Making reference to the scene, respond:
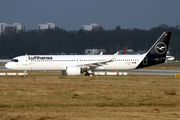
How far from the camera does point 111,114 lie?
16.3 m

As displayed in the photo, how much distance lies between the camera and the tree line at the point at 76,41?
5458 inches

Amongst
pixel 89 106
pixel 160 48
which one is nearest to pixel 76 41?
pixel 160 48

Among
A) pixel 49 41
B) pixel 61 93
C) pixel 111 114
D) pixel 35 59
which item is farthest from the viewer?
pixel 49 41

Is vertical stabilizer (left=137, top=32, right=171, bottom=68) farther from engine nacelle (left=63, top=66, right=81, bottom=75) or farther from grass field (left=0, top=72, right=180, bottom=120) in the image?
grass field (left=0, top=72, right=180, bottom=120)

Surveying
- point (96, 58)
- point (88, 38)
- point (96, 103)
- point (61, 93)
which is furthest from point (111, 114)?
point (88, 38)

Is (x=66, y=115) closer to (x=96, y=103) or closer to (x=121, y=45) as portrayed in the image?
(x=96, y=103)

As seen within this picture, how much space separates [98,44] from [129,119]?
139729 millimetres

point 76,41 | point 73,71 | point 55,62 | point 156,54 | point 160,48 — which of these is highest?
point 76,41

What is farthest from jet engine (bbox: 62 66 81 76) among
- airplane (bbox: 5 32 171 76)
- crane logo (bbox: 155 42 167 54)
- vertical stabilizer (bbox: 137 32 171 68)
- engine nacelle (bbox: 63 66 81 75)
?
crane logo (bbox: 155 42 167 54)

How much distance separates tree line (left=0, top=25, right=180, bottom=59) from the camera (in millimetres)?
138625

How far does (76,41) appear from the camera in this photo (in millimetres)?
154250

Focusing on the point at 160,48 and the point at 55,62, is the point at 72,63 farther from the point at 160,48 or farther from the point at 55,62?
the point at 160,48

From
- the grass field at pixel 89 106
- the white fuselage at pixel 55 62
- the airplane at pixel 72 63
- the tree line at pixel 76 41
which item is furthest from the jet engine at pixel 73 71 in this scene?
the tree line at pixel 76 41

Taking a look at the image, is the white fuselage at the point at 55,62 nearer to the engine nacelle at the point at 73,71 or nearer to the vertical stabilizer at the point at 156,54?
the engine nacelle at the point at 73,71
